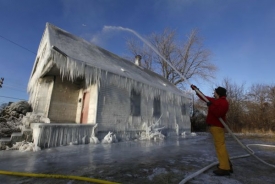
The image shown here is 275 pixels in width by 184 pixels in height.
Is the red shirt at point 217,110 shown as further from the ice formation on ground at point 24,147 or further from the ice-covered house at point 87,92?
the ice-covered house at point 87,92

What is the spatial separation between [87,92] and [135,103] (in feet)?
9.05

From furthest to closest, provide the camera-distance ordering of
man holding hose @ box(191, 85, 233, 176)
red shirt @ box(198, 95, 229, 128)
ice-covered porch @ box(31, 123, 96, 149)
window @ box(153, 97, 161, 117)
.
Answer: window @ box(153, 97, 161, 117) < ice-covered porch @ box(31, 123, 96, 149) < red shirt @ box(198, 95, 229, 128) < man holding hose @ box(191, 85, 233, 176)

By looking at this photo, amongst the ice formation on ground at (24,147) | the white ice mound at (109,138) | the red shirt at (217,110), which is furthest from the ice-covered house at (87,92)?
the red shirt at (217,110)

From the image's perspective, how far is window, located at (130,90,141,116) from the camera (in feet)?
29.2

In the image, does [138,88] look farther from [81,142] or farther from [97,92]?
[81,142]

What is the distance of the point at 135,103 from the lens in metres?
9.11

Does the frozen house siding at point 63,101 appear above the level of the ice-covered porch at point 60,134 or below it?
above

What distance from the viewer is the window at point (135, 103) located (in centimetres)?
891

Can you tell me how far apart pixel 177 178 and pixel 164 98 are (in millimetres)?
9030

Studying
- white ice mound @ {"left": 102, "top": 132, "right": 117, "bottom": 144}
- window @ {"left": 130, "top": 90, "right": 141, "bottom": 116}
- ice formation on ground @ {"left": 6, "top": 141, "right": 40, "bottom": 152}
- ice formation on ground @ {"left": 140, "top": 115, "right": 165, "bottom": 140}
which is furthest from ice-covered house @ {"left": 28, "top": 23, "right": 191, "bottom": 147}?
ice formation on ground @ {"left": 6, "top": 141, "right": 40, "bottom": 152}

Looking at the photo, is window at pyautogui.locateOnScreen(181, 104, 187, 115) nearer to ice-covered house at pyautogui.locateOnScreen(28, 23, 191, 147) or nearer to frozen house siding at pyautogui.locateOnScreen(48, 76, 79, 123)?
ice-covered house at pyautogui.locateOnScreen(28, 23, 191, 147)

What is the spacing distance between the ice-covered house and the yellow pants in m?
5.13

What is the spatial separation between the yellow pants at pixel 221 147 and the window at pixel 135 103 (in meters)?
6.41

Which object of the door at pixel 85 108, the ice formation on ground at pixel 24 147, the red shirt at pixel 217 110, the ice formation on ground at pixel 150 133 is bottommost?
the ice formation on ground at pixel 24 147
